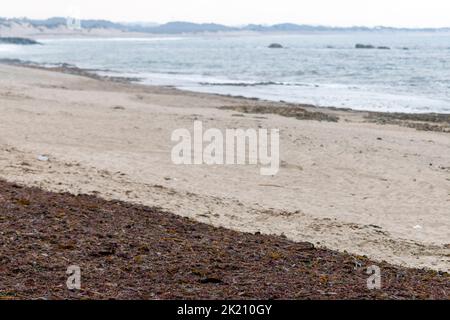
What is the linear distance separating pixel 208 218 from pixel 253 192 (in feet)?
7.14

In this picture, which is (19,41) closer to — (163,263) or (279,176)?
(279,176)

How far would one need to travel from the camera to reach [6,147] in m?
12.1

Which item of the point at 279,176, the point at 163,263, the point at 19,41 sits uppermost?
the point at 163,263

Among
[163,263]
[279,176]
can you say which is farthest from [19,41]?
[163,263]

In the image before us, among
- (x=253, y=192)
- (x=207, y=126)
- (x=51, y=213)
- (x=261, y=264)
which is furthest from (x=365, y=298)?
(x=207, y=126)

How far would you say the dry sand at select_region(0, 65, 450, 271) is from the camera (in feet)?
27.8

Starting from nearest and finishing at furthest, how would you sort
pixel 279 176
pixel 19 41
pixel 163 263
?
pixel 163 263 < pixel 279 176 < pixel 19 41

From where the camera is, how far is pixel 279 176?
1177 cm

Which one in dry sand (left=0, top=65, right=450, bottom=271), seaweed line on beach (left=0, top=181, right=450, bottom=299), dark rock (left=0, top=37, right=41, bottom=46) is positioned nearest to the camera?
seaweed line on beach (left=0, top=181, right=450, bottom=299)

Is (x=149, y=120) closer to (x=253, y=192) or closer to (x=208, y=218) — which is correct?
(x=253, y=192)

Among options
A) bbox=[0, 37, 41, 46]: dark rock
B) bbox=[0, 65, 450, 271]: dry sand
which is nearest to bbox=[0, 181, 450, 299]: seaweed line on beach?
bbox=[0, 65, 450, 271]: dry sand

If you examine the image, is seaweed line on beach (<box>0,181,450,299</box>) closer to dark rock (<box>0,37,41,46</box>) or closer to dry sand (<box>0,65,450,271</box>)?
dry sand (<box>0,65,450,271</box>)

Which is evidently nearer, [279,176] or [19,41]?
[279,176]

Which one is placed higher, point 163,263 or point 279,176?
point 163,263
